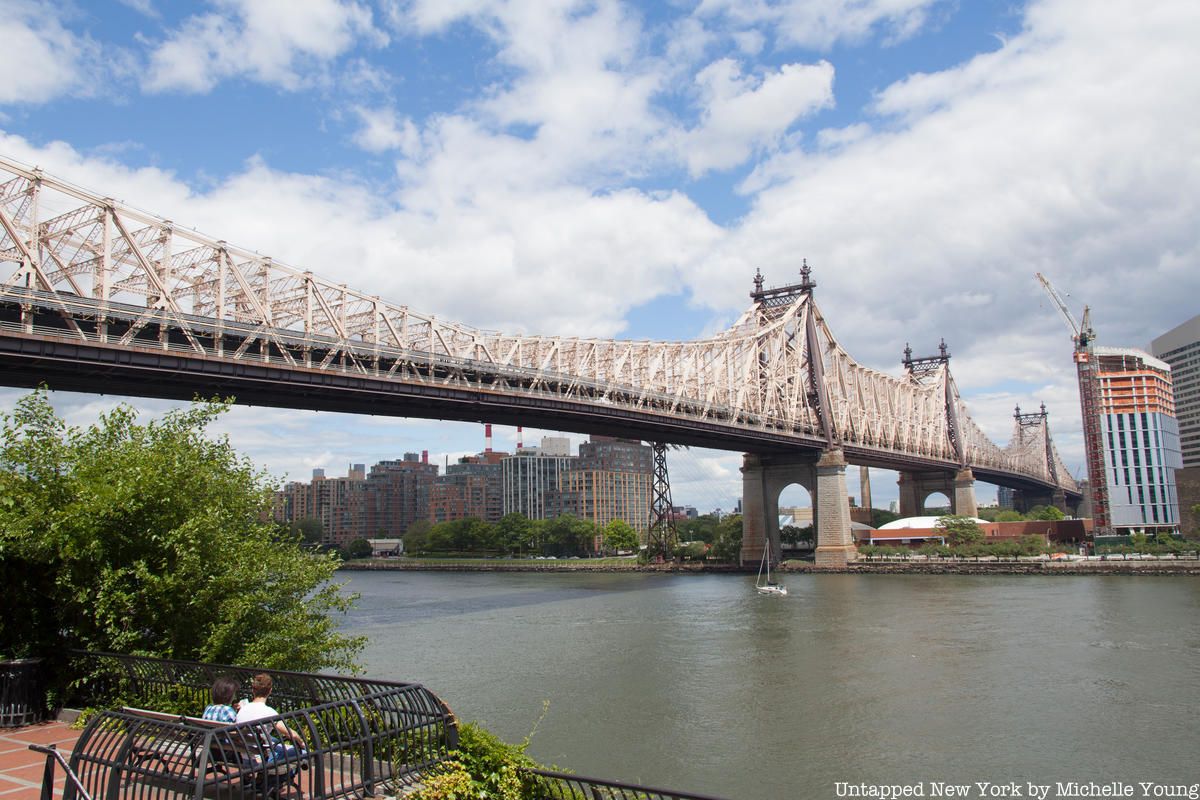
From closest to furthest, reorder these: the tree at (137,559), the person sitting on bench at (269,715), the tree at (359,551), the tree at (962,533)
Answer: the person sitting on bench at (269,715), the tree at (137,559), the tree at (962,533), the tree at (359,551)

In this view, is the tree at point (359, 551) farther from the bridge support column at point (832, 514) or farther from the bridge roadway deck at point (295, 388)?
the bridge roadway deck at point (295, 388)

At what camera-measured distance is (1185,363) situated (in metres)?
161

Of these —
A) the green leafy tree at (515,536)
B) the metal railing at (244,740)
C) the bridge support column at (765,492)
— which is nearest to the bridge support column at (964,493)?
the bridge support column at (765,492)

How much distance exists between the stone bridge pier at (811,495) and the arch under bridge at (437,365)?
0.60ft

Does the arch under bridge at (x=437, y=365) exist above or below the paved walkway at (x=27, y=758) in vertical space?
above

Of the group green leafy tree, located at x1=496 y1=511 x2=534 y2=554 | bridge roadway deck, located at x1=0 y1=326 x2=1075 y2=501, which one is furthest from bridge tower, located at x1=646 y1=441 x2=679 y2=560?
green leafy tree, located at x1=496 y1=511 x2=534 y2=554

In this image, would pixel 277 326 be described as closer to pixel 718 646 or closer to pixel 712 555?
pixel 718 646

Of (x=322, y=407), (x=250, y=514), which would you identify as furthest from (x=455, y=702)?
(x=322, y=407)

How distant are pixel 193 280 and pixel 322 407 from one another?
8.60 metres

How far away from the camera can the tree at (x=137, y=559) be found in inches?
529

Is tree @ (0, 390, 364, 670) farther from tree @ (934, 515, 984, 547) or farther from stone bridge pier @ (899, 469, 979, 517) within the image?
stone bridge pier @ (899, 469, 979, 517)

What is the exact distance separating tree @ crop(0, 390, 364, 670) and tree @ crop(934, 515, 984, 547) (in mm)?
77007

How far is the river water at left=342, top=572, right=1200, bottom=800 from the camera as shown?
18312mm

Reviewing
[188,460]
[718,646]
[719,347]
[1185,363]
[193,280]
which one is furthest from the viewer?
[1185,363]
